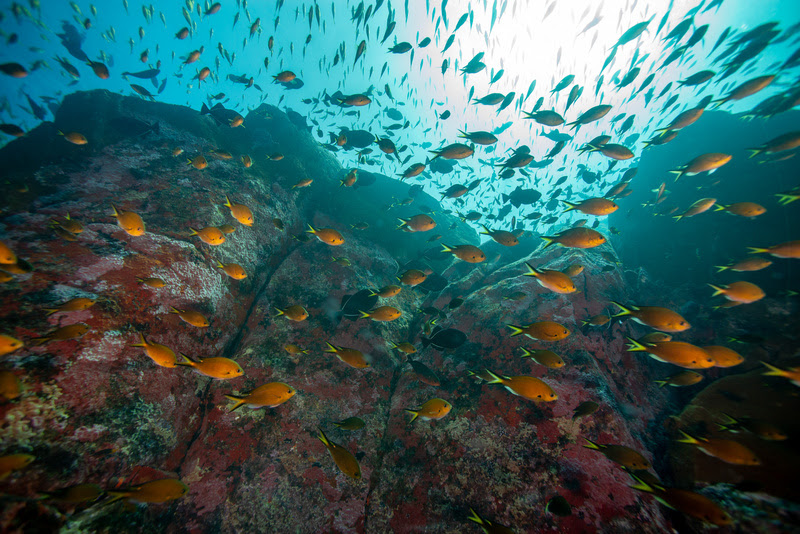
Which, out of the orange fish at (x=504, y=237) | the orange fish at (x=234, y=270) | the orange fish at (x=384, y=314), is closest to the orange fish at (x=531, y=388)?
the orange fish at (x=384, y=314)

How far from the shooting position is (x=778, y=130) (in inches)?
377

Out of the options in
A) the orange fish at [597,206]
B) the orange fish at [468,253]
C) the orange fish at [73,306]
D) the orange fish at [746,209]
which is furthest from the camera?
the orange fish at [468,253]

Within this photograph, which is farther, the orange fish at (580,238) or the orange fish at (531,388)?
the orange fish at (580,238)

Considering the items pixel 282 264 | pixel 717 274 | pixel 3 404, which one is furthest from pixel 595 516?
pixel 717 274

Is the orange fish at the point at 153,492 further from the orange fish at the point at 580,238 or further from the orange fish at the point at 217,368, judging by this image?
the orange fish at the point at 580,238

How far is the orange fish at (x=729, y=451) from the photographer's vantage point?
94.0 inches

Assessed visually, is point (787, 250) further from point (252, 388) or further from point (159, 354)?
point (159, 354)

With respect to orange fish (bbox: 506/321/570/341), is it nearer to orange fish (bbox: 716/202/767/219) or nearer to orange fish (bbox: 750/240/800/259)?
orange fish (bbox: 750/240/800/259)

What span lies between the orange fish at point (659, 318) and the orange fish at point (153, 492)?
5.25 m

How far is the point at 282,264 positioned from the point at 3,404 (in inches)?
180

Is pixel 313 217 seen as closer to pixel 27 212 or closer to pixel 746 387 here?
pixel 27 212

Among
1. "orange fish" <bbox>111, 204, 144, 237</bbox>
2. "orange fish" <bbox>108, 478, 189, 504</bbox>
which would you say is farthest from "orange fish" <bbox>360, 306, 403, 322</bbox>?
"orange fish" <bbox>111, 204, 144, 237</bbox>

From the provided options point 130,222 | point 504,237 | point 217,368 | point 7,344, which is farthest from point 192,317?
point 504,237

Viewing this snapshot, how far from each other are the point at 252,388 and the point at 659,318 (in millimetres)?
6068
